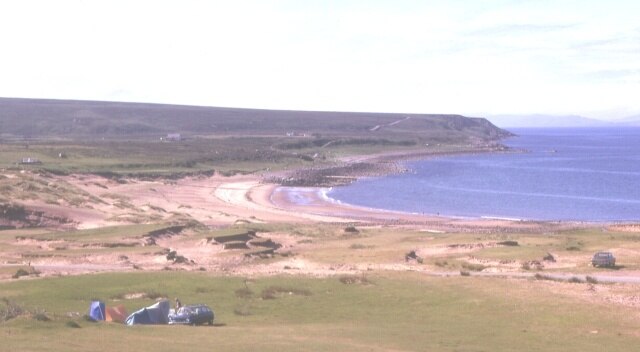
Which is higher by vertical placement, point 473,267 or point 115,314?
point 115,314

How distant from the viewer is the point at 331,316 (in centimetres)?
3316

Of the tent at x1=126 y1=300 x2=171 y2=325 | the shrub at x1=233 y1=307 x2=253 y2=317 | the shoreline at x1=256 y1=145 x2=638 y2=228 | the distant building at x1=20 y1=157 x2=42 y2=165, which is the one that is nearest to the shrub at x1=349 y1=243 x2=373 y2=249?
the shoreline at x1=256 y1=145 x2=638 y2=228

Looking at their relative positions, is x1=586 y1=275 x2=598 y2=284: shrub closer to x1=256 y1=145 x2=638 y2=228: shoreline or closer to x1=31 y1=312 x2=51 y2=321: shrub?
x1=31 y1=312 x2=51 y2=321: shrub

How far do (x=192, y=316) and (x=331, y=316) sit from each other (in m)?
6.36

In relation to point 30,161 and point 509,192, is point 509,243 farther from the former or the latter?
point 30,161

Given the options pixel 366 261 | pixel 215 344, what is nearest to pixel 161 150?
pixel 366 261

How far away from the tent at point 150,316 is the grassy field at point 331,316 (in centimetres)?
212

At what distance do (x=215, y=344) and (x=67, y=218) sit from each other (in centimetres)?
5145

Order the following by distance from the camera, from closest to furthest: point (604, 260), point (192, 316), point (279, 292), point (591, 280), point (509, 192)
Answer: point (192, 316), point (279, 292), point (591, 280), point (604, 260), point (509, 192)

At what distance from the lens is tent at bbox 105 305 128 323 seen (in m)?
30.1

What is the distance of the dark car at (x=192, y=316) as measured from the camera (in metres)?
29.4

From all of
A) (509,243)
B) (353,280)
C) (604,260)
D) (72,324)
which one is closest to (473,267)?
(604,260)

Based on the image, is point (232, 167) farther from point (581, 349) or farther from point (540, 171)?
point (581, 349)

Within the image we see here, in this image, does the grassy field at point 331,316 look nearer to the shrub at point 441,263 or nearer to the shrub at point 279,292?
the shrub at point 279,292
